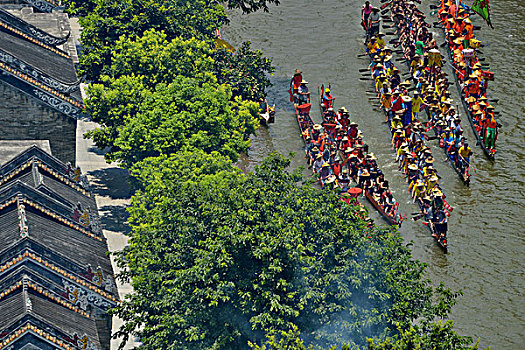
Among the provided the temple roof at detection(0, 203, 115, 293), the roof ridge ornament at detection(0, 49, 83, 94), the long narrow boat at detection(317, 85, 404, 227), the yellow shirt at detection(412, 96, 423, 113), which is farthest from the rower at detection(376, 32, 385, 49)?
the temple roof at detection(0, 203, 115, 293)

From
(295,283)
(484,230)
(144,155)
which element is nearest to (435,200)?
(484,230)

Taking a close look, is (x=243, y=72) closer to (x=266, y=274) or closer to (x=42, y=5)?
(x=42, y=5)

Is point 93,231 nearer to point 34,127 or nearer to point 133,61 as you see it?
point 34,127

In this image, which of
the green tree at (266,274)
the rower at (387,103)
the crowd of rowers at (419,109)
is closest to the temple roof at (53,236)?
the green tree at (266,274)

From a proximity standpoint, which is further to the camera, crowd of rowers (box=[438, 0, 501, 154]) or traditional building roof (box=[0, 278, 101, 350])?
crowd of rowers (box=[438, 0, 501, 154])

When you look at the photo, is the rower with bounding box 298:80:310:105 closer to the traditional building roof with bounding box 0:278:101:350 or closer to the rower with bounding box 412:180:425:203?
the rower with bounding box 412:180:425:203

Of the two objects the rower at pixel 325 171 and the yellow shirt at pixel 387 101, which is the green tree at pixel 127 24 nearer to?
the rower at pixel 325 171

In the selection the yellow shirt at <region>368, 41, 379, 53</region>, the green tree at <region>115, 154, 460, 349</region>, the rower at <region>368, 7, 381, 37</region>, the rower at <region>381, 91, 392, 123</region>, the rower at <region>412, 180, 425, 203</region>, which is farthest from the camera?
the rower at <region>368, 7, 381, 37</region>
